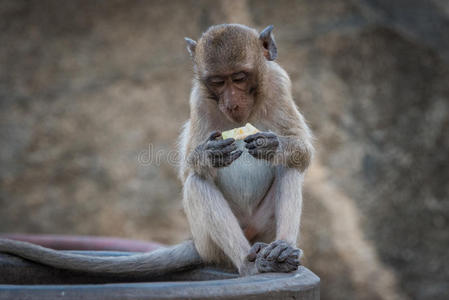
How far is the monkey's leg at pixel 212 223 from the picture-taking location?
13.0 feet

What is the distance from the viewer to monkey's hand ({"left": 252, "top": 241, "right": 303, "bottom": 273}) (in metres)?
3.54

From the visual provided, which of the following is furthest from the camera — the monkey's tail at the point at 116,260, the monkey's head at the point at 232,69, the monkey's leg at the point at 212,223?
the monkey's head at the point at 232,69

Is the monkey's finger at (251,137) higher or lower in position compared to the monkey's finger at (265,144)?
higher

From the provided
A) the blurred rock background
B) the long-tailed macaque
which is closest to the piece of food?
the long-tailed macaque

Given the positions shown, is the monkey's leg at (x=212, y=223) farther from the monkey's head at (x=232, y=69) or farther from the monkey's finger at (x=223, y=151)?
the monkey's head at (x=232, y=69)

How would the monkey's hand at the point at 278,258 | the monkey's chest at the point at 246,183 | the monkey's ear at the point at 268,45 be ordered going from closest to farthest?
the monkey's hand at the point at 278,258 < the monkey's chest at the point at 246,183 < the monkey's ear at the point at 268,45

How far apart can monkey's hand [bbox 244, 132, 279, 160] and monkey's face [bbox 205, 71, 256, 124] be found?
1.04ft

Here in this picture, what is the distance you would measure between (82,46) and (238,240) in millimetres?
5579

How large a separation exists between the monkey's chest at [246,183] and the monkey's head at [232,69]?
393 millimetres

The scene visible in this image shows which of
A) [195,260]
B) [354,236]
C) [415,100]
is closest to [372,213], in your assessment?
[354,236]

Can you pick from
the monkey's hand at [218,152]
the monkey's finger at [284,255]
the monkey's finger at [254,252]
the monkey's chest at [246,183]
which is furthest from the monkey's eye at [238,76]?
the monkey's finger at [284,255]

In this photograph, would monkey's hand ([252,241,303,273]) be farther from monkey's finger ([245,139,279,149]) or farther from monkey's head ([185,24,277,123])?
monkey's head ([185,24,277,123])

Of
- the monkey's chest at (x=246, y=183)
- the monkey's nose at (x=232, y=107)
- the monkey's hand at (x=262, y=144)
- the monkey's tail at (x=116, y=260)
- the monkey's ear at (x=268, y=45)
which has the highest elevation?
the monkey's ear at (x=268, y=45)

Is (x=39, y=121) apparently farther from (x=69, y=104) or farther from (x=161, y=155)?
(x=161, y=155)
